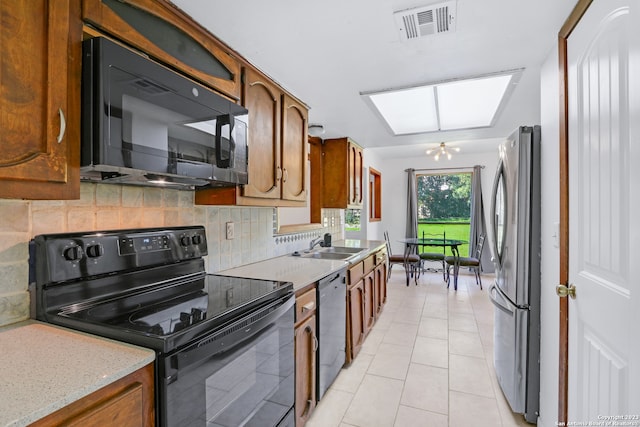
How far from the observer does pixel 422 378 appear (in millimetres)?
2309

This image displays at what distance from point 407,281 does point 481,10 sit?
14.0 ft

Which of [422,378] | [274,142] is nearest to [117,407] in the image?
[274,142]

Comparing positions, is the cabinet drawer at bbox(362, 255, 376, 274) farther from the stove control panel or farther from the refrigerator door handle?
the stove control panel

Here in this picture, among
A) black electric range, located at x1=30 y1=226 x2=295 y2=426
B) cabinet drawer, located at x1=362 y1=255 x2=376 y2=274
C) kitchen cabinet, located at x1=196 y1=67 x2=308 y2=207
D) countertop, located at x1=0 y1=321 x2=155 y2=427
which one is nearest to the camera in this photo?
countertop, located at x1=0 y1=321 x2=155 y2=427

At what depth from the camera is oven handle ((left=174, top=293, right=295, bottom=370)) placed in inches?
36.8

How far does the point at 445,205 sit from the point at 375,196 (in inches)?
55.2

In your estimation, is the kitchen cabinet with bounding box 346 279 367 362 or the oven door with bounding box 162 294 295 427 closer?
the oven door with bounding box 162 294 295 427

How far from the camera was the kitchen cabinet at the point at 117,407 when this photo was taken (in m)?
0.68

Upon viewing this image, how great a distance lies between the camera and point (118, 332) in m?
0.94

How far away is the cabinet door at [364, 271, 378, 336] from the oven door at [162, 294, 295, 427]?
4.81 feet

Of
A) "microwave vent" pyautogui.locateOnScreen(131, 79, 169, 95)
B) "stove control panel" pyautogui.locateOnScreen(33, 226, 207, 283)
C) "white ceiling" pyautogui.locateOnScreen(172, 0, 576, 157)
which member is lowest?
"stove control panel" pyautogui.locateOnScreen(33, 226, 207, 283)

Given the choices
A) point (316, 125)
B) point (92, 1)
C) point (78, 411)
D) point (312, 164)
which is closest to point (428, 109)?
point (316, 125)

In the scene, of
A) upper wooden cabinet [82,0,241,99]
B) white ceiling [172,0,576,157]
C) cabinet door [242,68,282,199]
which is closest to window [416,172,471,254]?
white ceiling [172,0,576,157]

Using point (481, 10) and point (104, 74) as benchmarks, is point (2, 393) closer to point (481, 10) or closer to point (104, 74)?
point (104, 74)
